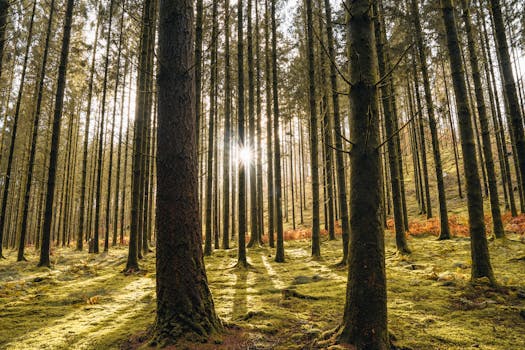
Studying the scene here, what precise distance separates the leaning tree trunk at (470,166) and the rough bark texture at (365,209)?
11.7 feet

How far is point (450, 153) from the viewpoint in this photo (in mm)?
32781

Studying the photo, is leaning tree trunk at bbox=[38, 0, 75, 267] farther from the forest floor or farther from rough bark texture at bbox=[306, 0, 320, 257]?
rough bark texture at bbox=[306, 0, 320, 257]

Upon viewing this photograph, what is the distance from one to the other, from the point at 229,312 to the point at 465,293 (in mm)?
3794

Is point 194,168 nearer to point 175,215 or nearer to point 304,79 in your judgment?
point 175,215

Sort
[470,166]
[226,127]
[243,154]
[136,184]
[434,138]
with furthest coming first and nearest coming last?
[226,127], [434,138], [136,184], [243,154], [470,166]

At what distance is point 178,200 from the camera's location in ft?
10.3

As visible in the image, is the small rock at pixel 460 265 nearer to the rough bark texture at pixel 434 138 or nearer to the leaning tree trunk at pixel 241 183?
the rough bark texture at pixel 434 138

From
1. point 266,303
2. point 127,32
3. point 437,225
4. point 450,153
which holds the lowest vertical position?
point 266,303

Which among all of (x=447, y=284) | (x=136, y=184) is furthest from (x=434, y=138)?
(x=136, y=184)

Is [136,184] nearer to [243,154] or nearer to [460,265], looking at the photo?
[243,154]

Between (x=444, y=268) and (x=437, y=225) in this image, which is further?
(x=437, y=225)

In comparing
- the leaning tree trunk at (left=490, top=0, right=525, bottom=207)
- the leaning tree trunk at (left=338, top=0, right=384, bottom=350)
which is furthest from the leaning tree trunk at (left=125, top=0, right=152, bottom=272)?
the leaning tree trunk at (left=490, top=0, right=525, bottom=207)

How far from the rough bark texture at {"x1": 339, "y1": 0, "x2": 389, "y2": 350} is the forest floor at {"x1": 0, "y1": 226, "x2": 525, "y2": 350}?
1.96 ft

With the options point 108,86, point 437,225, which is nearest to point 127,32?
point 108,86
